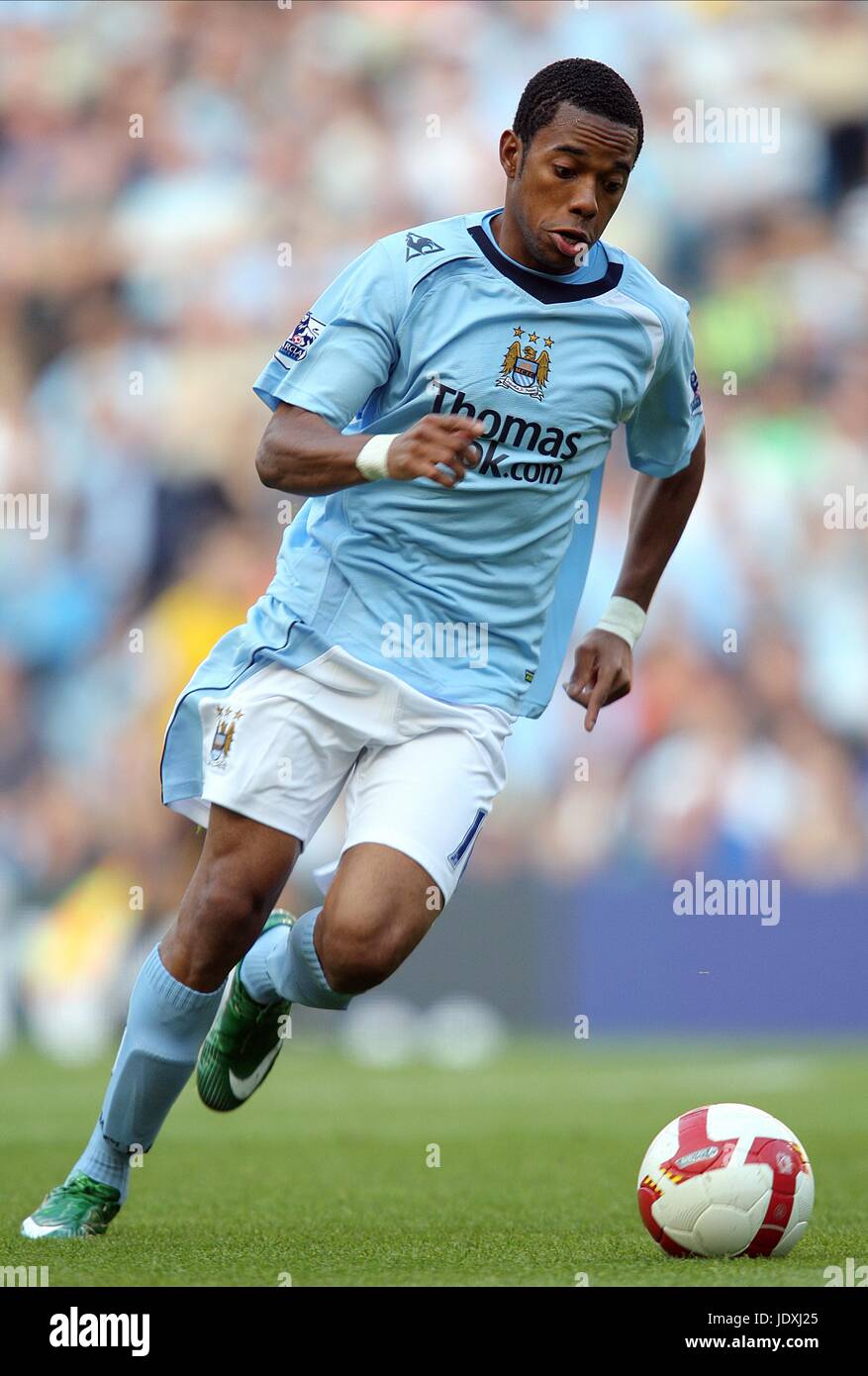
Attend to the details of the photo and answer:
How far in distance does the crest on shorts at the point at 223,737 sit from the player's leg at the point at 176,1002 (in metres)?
0.10

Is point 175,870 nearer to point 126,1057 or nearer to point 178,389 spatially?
point 178,389

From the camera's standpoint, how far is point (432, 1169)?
5812mm

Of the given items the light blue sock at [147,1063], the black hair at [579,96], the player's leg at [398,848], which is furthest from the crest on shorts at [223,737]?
the black hair at [579,96]

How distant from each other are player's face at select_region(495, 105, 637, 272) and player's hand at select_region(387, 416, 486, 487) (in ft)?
1.97

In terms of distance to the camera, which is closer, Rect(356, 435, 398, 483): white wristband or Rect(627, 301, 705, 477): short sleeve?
Rect(356, 435, 398, 483): white wristband

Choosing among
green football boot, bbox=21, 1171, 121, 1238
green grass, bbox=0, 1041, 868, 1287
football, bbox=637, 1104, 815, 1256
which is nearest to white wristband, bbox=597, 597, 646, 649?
football, bbox=637, 1104, 815, 1256

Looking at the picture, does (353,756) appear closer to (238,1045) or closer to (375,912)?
(375,912)

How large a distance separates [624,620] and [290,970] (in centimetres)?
118

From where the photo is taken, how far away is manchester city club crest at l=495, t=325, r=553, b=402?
4.05 metres

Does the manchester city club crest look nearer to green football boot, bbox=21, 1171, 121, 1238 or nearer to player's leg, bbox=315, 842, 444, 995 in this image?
player's leg, bbox=315, 842, 444, 995

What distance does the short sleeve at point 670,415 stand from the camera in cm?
435

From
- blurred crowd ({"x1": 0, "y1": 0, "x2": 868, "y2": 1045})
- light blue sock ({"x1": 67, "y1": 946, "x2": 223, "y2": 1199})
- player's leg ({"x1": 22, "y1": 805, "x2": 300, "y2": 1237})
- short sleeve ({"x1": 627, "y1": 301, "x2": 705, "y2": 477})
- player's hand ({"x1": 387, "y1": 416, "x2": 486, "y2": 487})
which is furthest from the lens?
blurred crowd ({"x1": 0, "y1": 0, "x2": 868, "y2": 1045})

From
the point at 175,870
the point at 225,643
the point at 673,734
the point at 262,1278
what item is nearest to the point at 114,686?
the point at 175,870

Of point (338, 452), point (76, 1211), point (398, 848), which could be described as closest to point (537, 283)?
point (338, 452)
